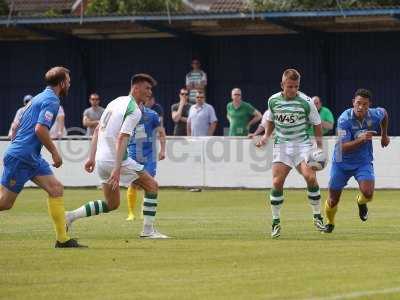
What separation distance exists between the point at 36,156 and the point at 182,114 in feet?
56.2

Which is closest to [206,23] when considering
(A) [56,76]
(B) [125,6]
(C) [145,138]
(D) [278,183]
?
(B) [125,6]

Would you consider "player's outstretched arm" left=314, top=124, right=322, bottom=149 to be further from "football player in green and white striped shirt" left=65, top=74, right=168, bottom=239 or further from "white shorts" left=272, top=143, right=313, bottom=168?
"football player in green and white striped shirt" left=65, top=74, right=168, bottom=239

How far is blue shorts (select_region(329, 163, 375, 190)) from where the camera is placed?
17203 millimetres

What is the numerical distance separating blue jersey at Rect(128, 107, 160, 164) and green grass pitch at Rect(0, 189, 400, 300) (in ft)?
3.32

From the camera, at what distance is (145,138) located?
2006 cm

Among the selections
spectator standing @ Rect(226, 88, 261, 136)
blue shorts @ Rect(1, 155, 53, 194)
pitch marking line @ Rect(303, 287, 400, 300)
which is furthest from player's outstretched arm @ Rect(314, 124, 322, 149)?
spectator standing @ Rect(226, 88, 261, 136)

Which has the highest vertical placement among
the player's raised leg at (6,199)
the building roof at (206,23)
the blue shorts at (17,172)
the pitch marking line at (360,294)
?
the building roof at (206,23)

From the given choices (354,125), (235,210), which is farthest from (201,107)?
(354,125)

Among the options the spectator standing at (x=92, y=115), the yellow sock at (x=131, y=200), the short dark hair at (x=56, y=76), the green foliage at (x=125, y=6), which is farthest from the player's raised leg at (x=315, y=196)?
the green foliage at (x=125, y=6)

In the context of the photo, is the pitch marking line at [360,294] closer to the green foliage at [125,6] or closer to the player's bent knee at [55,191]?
the player's bent knee at [55,191]

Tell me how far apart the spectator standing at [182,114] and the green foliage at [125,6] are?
10715 millimetres

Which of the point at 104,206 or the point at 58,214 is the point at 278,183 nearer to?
the point at 104,206

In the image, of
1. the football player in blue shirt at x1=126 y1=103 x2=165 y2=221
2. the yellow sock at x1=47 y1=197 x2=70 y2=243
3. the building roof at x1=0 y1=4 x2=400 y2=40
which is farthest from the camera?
the building roof at x1=0 y1=4 x2=400 y2=40

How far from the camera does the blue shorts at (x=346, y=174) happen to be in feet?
56.4
